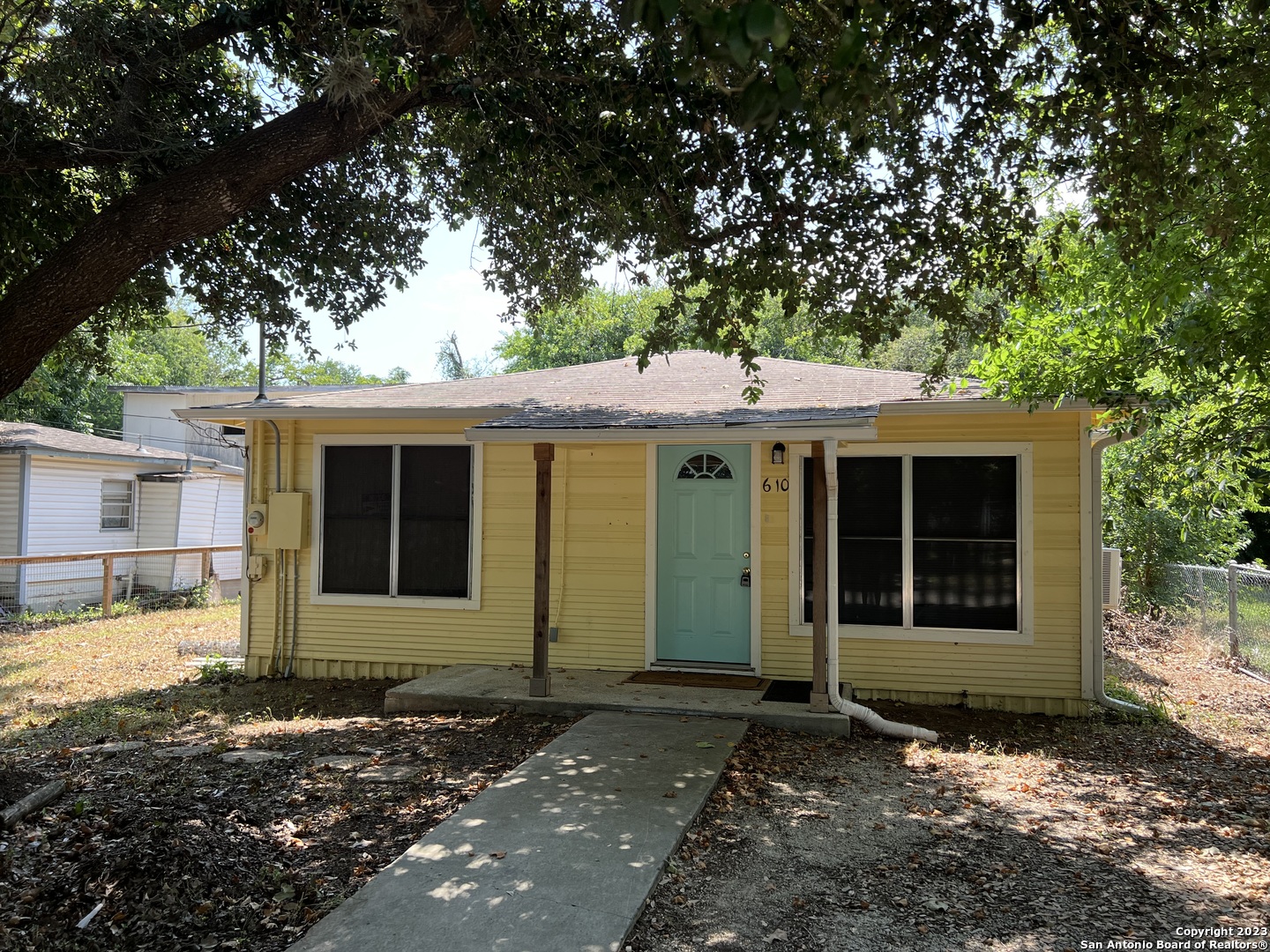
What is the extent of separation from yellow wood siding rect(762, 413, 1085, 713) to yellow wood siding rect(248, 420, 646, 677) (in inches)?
51.3

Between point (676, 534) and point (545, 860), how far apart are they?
174 inches

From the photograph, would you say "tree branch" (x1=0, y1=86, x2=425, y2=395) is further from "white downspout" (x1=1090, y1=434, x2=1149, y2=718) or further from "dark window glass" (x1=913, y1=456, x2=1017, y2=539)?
"white downspout" (x1=1090, y1=434, x2=1149, y2=718)

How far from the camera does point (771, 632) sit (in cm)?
781

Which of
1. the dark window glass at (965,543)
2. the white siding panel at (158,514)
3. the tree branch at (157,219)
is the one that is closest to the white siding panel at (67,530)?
the white siding panel at (158,514)

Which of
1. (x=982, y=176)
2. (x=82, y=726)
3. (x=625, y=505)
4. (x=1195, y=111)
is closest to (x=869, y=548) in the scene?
(x=625, y=505)

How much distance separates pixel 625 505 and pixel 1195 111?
5.21 m

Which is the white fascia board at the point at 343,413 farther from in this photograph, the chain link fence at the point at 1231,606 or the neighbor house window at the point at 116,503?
the neighbor house window at the point at 116,503

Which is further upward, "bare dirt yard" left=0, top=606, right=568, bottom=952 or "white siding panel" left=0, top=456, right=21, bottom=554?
"white siding panel" left=0, top=456, right=21, bottom=554

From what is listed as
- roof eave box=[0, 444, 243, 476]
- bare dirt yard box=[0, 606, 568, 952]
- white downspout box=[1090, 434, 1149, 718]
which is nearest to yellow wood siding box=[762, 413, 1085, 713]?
white downspout box=[1090, 434, 1149, 718]

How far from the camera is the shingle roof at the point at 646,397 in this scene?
270 inches

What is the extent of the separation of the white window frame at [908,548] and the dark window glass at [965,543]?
2.3 inches

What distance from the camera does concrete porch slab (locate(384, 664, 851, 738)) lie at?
20.8 feet

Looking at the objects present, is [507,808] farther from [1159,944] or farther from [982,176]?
[982,176]

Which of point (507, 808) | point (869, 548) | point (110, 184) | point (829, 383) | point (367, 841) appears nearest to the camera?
point (367, 841)
